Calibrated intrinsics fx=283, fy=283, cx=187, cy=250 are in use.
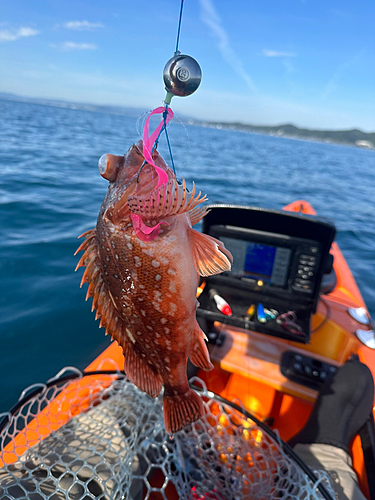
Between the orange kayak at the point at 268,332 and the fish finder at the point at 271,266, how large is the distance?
0.01 m

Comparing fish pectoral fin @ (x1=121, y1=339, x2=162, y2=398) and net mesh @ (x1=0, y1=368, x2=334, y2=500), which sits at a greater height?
fish pectoral fin @ (x1=121, y1=339, x2=162, y2=398)

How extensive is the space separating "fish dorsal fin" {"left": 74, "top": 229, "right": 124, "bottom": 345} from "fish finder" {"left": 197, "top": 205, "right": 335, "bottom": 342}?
1.89 metres

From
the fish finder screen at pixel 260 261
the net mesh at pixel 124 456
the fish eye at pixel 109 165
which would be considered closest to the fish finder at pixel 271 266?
the fish finder screen at pixel 260 261

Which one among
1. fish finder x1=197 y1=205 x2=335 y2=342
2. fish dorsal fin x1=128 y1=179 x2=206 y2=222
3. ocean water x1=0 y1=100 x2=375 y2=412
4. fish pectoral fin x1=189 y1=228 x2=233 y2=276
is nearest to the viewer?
fish dorsal fin x1=128 y1=179 x2=206 y2=222

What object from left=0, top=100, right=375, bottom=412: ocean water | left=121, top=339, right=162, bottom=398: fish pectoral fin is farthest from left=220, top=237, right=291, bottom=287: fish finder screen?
left=121, top=339, right=162, bottom=398: fish pectoral fin

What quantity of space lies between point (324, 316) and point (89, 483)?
11.0 ft

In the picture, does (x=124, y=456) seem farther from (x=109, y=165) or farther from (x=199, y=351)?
(x=109, y=165)

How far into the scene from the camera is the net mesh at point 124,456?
1.84 meters

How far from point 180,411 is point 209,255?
1060mm

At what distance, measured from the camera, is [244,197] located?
14.3 meters

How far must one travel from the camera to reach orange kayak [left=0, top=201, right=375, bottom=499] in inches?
116

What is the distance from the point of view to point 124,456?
212 cm

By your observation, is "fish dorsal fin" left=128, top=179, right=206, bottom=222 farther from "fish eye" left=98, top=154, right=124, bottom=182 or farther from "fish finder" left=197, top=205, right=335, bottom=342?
"fish finder" left=197, top=205, right=335, bottom=342

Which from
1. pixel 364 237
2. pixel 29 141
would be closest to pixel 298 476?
pixel 364 237
